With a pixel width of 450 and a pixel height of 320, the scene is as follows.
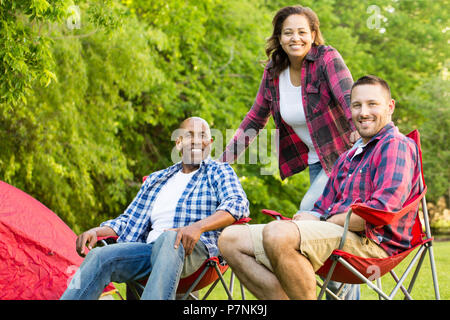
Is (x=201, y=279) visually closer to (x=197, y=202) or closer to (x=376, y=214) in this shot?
(x=197, y=202)

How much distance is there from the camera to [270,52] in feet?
9.58

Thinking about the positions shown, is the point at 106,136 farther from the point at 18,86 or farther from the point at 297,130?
the point at 297,130

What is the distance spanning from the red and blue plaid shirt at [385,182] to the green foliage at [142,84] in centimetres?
181

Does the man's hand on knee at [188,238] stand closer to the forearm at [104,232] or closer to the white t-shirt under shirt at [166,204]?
the white t-shirt under shirt at [166,204]

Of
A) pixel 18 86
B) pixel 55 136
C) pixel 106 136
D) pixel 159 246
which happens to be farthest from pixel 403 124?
pixel 159 246

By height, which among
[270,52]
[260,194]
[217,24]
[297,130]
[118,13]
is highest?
[217,24]

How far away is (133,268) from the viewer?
2.43 m

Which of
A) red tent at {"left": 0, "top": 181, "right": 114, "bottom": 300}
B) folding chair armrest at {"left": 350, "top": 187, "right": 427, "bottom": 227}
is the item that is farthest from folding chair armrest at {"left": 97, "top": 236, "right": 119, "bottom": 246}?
folding chair armrest at {"left": 350, "top": 187, "right": 427, "bottom": 227}

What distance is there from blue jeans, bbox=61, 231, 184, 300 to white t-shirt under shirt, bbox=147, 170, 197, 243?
205 mm

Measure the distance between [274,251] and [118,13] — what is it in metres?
3.95

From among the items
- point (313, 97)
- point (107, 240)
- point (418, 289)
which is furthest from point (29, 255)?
point (418, 289)

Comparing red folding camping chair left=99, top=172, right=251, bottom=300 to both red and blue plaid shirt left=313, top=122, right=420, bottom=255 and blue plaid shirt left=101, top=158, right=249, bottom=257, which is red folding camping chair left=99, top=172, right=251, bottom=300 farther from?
red and blue plaid shirt left=313, top=122, right=420, bottom=255

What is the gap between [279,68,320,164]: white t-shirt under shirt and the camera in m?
2.79

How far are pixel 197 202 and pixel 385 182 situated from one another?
959 mm
